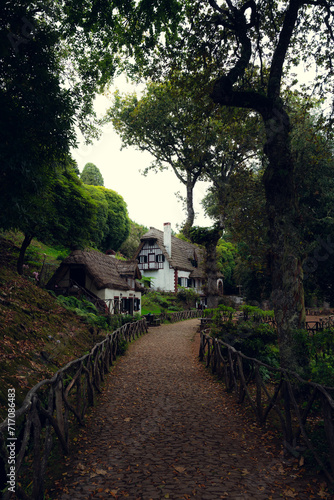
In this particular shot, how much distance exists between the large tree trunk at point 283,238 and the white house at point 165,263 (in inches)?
1290

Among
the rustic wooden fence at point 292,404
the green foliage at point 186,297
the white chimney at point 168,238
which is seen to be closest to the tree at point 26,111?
the rustic wooden fence at point 292,404

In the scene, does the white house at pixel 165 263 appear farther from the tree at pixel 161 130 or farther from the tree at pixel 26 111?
the tree at pixel 26 111

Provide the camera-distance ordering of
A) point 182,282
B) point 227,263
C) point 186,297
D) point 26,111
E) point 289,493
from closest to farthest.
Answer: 1. point 289,493
2. point 26,111
3. point 186,297
4. point 182,282
5. point 227,263

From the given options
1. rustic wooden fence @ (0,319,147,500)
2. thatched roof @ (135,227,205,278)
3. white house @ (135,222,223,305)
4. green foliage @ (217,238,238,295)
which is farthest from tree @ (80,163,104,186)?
rustic wooden fence @ (0,319,147,500)

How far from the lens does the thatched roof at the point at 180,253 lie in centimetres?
4208

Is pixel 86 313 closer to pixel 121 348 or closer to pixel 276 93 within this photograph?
pixel 121 348

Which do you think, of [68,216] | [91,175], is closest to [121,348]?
[68,216]

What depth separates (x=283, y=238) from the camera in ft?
25.4

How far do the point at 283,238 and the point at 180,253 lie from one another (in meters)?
37.6

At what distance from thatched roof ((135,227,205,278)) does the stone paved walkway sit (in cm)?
3206

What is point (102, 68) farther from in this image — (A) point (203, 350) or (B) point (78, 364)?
(A) point (203, 350)

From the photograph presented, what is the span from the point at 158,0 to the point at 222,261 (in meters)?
40.9

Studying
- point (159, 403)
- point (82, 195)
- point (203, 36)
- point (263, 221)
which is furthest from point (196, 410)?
point (82, 195)

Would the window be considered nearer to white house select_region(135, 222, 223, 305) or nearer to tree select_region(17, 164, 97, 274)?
white house select_region(135, 222, 223, 305)
